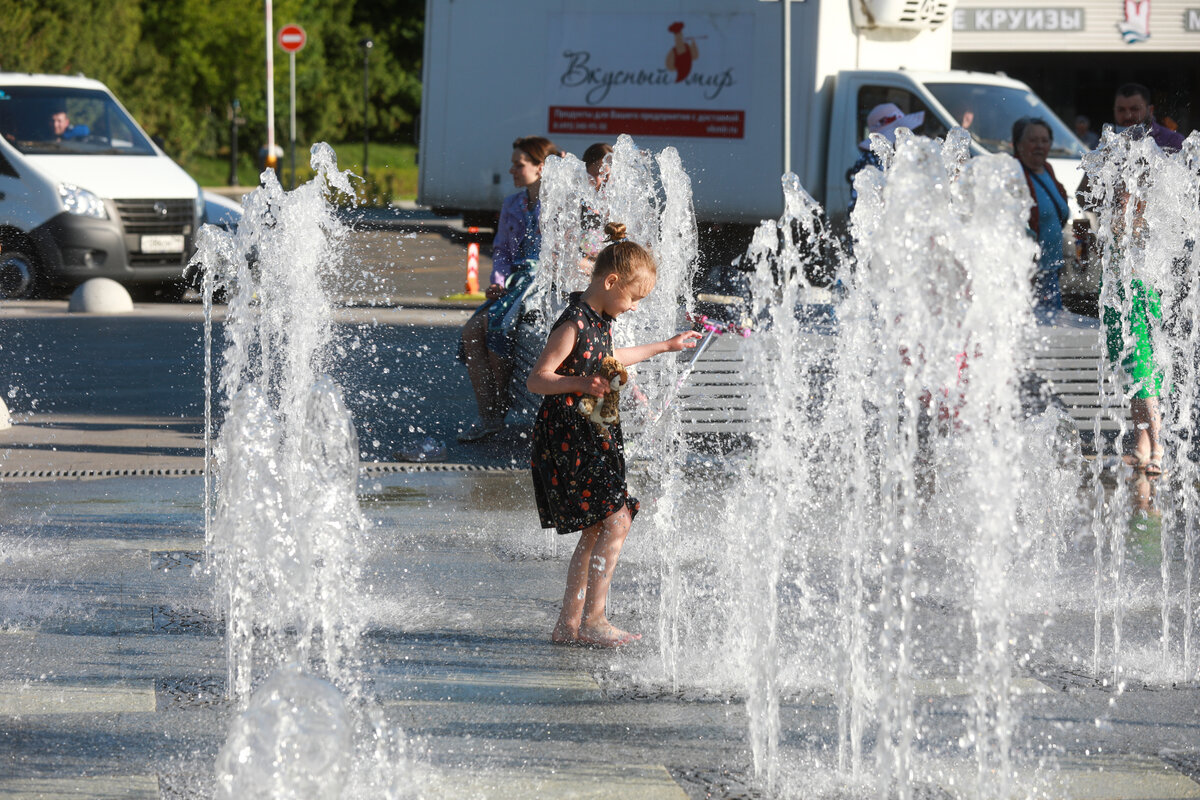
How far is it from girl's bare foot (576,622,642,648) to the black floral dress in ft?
1.08

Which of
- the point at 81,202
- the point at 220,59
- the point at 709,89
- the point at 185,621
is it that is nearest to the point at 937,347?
the point at 185,621

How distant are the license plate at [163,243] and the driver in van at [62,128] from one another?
4.14 ft

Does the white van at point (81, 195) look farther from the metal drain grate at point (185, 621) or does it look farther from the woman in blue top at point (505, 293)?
the metal drain grate at point (185, 621)

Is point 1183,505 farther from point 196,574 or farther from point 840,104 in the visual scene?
point 840,104

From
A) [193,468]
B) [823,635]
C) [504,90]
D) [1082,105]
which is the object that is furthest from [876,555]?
[1082,105]

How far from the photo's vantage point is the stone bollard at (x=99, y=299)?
1356 cm

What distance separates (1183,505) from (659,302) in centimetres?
293

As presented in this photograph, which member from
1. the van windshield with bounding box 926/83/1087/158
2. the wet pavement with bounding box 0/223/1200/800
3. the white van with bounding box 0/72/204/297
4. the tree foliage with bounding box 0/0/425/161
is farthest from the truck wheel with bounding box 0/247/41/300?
the tree foliage with bounding box 0/0/425/161

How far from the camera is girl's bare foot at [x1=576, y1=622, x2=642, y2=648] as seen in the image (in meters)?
4.95

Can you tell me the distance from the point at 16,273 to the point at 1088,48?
67.5 feet

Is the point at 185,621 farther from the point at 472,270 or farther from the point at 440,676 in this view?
the point at 472,270

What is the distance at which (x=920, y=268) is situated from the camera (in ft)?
14.6

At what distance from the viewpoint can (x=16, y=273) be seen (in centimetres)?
1440

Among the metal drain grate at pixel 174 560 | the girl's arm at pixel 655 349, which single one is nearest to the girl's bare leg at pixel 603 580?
the girl's arm at pixel 655 349
